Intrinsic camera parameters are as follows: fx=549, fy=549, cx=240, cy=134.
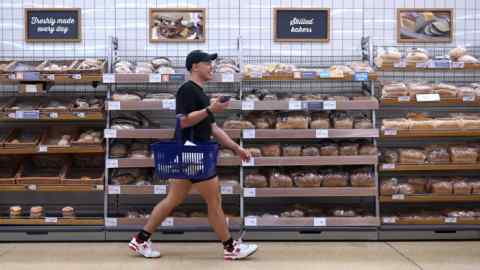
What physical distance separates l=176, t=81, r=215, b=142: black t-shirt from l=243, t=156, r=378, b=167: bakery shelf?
91 cm

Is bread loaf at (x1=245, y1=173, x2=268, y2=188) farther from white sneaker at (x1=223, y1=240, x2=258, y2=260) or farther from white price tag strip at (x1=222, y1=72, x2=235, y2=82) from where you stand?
white price tag strip at (x1=222, y1=72, x2=235, y2=82)

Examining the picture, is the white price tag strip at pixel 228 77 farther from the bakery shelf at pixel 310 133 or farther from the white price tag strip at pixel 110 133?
the white price tag strip at pixel 110 133

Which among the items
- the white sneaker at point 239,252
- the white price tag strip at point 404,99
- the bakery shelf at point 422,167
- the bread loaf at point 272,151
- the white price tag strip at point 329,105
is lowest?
the white sneaker at point 239,252

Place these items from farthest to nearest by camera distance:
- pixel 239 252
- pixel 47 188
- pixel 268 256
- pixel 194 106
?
pixel 47 188, pixel 268 256, pixel 239 252, pixel 194 106

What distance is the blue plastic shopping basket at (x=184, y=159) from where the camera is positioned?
4195mm

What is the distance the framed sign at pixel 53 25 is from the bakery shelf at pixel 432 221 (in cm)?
366

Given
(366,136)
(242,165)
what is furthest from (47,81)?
(366,136)

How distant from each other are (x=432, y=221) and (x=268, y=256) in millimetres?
1678

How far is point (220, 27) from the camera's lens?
5820mm

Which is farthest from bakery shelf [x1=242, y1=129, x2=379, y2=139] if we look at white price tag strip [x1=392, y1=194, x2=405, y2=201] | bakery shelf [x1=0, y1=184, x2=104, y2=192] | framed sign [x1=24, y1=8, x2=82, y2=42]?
framed sign [x1=24, y1=8, x2=82, y2=42]

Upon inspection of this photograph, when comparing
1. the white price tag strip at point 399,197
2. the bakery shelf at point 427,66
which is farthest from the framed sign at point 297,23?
the white price tag strip at point 399,197

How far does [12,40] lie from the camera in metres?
5.80

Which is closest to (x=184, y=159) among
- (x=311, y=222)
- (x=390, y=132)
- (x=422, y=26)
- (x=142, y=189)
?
(x=142, y=189)

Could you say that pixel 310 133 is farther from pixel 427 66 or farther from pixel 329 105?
pixel 427 66
